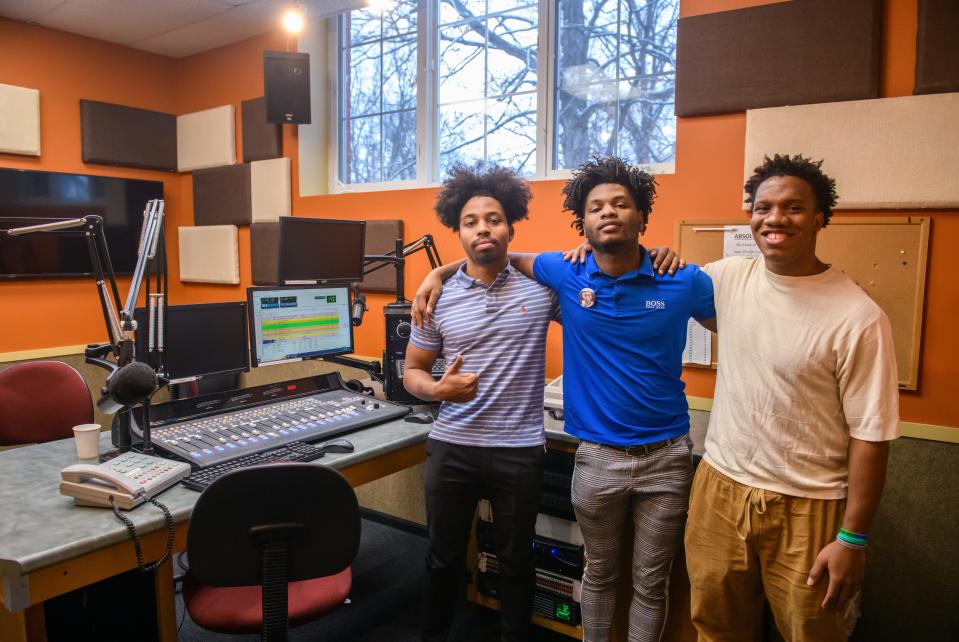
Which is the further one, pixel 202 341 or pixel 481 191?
pixel 202 341

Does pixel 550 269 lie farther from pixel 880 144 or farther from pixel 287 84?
pixel 287 84

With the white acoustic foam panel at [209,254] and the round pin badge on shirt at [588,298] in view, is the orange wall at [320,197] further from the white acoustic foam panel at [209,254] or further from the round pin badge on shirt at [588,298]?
the round pin badge on shirt at [588,298]

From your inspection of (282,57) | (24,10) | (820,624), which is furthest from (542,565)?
(24,10)

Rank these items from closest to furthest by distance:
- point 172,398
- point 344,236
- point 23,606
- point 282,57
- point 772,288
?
point 23,606 → point 772,288 → point 172,398 → point 344,236 → point 282,57

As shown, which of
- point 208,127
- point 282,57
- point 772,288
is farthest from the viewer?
point 208,127

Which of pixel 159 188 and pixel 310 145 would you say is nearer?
pixel 310 145

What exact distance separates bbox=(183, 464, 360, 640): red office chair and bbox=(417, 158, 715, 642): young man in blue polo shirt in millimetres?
704

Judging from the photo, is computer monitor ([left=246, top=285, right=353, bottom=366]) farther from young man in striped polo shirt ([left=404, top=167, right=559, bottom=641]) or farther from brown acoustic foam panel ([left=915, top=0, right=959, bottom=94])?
brown acoustic foam panel ([left=915, top=0, right=959, bottom=94])

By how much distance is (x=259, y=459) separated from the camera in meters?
1.81

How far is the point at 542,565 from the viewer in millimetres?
2350

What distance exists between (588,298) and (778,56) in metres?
1.31

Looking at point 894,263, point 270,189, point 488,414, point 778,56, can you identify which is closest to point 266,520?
point 488,414

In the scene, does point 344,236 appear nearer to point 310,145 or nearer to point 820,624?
point 310,145

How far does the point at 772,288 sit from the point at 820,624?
0.78 metres
